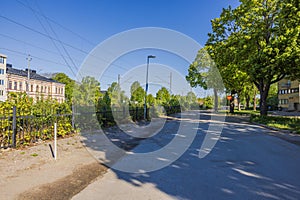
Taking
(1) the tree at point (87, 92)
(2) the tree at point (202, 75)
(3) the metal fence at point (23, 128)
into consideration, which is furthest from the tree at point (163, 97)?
(3) the metal fence at point (23, 128)

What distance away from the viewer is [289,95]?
52375mm

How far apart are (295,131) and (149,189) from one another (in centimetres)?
1163

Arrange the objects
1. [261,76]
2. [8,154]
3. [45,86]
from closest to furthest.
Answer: [8,154], [261,76], [45,86]

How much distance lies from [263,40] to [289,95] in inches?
1654

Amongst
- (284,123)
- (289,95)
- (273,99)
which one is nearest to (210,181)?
(284,123)

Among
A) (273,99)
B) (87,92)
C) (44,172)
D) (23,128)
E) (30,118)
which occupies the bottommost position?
(44,172)

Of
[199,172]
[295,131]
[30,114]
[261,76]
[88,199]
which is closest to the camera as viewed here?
[88,199]

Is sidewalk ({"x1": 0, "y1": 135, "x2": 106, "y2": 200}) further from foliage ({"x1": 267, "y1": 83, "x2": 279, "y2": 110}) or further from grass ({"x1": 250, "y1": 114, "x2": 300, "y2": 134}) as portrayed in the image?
foliage ({"x1": 267, "y1": 83, "x2": 279, "y2": 110})

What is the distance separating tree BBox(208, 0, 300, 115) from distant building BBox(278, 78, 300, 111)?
3358cm

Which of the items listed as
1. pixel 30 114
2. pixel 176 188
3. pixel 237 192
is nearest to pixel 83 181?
pixel 176 188

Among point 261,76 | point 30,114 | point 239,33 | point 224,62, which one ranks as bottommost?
point 30,114

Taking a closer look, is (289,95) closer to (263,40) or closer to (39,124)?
(263,40)

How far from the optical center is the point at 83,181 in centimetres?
441

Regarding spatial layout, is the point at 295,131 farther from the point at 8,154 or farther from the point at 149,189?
the point at 8,154
